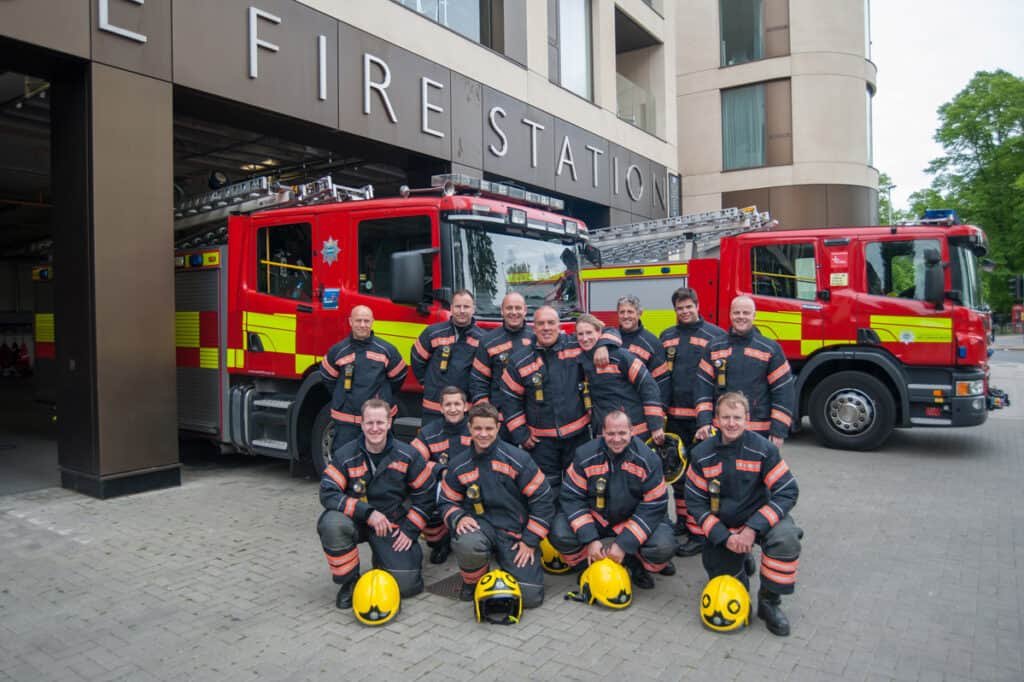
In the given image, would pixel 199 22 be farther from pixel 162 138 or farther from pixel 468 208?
pixel 468 208

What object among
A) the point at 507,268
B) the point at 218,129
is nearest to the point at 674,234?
the point at 507,268

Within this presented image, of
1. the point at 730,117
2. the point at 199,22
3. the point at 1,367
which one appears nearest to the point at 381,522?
the point at 199,22

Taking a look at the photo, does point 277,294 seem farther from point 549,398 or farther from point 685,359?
point 685,359

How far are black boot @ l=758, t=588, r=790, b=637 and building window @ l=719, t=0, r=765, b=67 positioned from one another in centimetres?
2037

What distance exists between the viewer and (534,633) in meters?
3.86

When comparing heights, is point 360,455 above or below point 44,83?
below

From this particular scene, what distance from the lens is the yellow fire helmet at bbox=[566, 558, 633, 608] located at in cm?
414

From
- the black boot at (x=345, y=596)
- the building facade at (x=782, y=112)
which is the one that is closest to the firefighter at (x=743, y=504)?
the black boot at (x=345, y=596)

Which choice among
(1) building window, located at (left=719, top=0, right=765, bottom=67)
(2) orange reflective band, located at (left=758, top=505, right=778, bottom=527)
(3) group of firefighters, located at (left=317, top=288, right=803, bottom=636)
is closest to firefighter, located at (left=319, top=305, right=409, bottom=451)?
(3) group of firefighters, located at (left=317, top=288, right=803, bottom=636)

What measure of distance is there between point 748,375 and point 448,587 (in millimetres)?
2445

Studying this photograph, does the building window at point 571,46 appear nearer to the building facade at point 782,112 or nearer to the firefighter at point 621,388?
the building facade at point 782,112

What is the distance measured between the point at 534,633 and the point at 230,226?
5360 mm

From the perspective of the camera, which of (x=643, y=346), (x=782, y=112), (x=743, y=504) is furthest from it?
(x=782, y=112)

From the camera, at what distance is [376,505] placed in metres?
4.54
